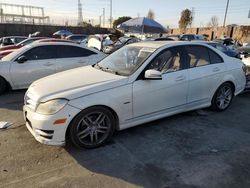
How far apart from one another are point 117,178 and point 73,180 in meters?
0.54

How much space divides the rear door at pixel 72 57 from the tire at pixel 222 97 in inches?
162

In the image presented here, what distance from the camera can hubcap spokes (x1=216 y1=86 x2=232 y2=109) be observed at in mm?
5469

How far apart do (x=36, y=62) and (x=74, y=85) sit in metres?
3.79

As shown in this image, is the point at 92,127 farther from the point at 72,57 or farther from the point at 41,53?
the point at 72,57

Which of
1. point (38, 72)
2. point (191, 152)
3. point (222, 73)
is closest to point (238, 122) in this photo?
point (222, 73)

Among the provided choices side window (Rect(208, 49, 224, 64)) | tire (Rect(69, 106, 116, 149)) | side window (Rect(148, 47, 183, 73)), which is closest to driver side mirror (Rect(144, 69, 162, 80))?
side window (Rect(148, 47, 183, 73))

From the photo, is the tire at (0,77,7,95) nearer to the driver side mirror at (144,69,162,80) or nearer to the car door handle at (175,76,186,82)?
the driver side mirror at (144,69,162,80)

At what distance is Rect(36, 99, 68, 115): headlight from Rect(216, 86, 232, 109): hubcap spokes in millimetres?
3410

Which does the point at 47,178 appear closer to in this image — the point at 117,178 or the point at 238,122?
the point at 117,178

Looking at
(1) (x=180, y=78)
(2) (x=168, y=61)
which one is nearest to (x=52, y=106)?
(2) (x=168, y=61)

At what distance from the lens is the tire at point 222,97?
5399mm

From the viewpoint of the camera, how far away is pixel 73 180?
3135 mm

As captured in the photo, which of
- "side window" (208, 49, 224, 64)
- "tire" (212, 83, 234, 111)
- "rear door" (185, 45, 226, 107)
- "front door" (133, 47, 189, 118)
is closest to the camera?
"front door" (133, 47, 189, 118)

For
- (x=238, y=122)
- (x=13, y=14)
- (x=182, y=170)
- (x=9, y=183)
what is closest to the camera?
(x=9, y=183)
